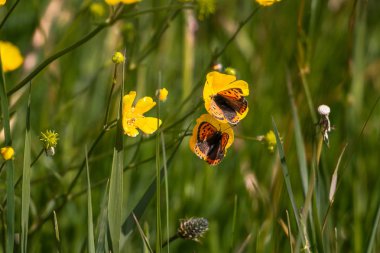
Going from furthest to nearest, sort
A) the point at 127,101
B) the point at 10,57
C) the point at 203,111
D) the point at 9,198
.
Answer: the point at 10,57 → the point at 203,111 → the point at 127,101 → the point at 9,198

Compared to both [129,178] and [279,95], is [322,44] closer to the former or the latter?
[279,95]

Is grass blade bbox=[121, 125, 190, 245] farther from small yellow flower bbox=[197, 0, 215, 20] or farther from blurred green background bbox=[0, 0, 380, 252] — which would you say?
small yellow flower bbox=[197, 0, 215, 20]

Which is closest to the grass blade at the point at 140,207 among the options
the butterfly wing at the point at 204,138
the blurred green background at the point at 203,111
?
the butterfly wing at the point at 204,138

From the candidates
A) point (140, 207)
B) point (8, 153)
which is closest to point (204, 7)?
point (140, 207)

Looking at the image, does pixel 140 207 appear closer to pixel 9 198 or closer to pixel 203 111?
pixel 9 198

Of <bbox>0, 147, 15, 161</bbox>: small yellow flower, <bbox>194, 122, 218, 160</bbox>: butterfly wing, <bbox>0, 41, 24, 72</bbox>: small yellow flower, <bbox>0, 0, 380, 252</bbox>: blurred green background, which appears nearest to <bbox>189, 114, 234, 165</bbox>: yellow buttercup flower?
<bbox>194, 122, 218, 160</bbox>: butterfly wing

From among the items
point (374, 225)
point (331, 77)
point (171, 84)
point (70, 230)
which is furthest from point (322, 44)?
point (374, 225)

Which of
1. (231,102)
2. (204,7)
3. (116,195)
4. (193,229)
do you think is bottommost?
(193,229)
